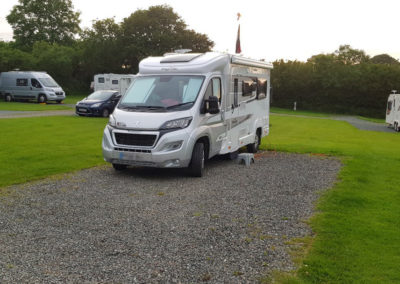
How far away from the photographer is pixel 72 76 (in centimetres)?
5678

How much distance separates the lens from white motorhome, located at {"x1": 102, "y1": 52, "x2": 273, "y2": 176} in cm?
868

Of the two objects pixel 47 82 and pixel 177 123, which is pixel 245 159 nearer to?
pixel 177 123

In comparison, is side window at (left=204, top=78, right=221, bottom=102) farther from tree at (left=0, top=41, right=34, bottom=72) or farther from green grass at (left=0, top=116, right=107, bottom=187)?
tree at (left=0, top=41, right=34, bottom=72)

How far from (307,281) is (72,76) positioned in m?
56.6

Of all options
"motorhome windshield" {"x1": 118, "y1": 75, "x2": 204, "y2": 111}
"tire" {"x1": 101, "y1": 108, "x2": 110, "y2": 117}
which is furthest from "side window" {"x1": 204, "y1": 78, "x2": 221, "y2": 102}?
"tire" {"x1": 101, "y1": 108, "x2": 110, "y2": 117}

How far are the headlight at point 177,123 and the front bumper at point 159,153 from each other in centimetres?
12

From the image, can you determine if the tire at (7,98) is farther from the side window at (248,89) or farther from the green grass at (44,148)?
the side window at (248,89)

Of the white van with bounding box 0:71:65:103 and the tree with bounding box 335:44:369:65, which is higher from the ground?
the tree with bounding box 335:44:369:65

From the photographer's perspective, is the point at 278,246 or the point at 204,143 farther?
the point at 204,143

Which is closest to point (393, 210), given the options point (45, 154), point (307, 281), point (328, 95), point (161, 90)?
point (307, 281)

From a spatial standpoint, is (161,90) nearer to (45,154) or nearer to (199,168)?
(199,168)

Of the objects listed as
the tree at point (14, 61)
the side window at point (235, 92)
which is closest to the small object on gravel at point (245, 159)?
the side window at point (235, 92)

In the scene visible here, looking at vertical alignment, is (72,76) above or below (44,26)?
below

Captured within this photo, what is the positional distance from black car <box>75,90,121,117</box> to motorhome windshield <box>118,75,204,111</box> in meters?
15.2
